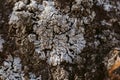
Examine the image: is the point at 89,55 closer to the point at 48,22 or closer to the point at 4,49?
the point at 48,22

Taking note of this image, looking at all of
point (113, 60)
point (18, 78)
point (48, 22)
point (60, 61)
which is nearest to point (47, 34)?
point (48, 22)

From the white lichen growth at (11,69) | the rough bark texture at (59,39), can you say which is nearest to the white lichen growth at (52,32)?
the rough bark texture at (59,39)

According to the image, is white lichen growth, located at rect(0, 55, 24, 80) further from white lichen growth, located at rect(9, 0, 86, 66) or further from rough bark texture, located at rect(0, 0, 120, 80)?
white lichen growth, located at rect(9, 0, 86, 66)

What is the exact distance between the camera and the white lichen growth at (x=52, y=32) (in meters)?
3.46

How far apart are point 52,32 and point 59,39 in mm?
143

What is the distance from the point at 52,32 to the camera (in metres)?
3.61

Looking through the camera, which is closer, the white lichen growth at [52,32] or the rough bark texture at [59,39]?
the rough bark texture at [59,39]

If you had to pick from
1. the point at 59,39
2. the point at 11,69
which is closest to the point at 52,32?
the point at 59,39

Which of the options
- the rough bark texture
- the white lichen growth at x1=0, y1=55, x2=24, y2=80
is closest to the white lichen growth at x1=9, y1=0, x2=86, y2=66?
the rough bark texture

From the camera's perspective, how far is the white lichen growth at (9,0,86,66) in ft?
11.4

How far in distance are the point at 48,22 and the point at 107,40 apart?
0.87 meters

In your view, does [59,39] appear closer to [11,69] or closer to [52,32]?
[52,32]

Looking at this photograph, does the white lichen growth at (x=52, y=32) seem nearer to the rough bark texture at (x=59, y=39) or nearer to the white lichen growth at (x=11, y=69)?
the rough bark texture at (x=59, y=39)

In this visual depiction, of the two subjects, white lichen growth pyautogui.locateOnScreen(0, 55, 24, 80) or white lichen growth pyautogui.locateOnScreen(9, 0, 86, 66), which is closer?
white lichen growth pyautogui.locateOnScreen(0, 55, 24, 80)
